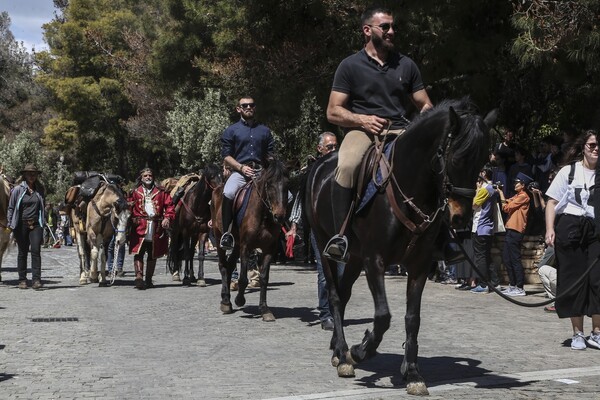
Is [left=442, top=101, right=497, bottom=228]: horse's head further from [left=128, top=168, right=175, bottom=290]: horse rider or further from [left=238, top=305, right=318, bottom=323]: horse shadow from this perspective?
[left=128, top=168, right=175, bottom=290]: horse rider

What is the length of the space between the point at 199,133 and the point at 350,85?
35.0 m

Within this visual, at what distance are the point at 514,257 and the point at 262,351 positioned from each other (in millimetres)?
8009

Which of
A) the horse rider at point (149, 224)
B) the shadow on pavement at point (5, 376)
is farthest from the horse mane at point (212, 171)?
the shadow on pavement at point (5, 376)

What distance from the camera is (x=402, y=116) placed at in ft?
29.7

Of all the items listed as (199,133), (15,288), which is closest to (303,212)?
(15,288)

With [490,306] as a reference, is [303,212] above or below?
above

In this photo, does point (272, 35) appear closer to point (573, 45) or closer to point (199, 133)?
point (573, 45)

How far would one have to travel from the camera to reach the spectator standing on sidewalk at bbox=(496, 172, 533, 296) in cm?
1753

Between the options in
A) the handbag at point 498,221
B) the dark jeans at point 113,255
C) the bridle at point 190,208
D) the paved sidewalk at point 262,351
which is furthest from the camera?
the dark jeans at point 113,255

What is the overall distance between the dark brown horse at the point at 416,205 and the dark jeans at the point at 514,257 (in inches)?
357

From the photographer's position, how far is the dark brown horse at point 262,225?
1405cm

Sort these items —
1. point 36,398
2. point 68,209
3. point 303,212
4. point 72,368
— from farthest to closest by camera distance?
point 68,209, point 303,212, point 72,368, point 36,398

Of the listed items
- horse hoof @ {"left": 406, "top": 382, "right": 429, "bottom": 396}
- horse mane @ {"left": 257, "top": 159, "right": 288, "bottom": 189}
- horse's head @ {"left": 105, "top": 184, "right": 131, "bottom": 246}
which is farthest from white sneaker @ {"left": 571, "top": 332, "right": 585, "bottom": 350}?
horse's head @ {"left": 105, "top": 184, "right": 131, "bottom": 246}

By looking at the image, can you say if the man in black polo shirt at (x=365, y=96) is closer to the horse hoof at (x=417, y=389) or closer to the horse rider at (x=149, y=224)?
the horse hoof at (x=417, y=389)
